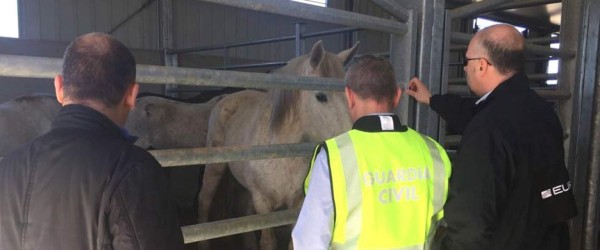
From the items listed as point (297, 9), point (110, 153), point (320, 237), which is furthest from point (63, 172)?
point (297, 9)

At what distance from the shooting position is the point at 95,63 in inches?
35.4

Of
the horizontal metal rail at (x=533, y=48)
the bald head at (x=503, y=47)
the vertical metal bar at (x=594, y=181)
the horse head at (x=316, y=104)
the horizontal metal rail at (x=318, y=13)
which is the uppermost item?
the horizontal metal rail at (x=318, y=13)

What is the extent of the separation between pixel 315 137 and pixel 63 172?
190 cm

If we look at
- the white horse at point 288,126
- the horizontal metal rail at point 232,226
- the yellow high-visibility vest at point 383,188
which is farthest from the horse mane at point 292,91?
the yellow high-visibility vest at point 383,188

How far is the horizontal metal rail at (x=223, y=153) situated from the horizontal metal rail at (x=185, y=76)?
227 millimetres

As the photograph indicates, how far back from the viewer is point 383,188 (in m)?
1.26

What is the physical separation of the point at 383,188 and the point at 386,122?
Result: 19cm

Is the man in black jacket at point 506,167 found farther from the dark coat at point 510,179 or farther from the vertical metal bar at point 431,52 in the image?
the vertical metal bar at point 431,52

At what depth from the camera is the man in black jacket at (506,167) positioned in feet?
4.20

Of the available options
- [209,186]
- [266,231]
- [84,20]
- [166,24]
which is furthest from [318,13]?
[166,24]

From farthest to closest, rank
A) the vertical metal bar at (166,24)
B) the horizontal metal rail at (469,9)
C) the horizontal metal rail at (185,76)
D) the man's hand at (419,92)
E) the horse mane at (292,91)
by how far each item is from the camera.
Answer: the vertical metal bar at (166,24) < the horse mane at (292,91) < the horizontal metal rail at (469,9) < the man's hand at (419,92) < the horizontal metal rail at (185,76)

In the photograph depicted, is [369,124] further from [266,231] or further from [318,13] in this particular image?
[266,231]

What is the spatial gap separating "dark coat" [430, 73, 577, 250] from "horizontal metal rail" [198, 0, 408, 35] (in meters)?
0.64

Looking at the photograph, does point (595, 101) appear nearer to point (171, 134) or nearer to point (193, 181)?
point (171, 134)
